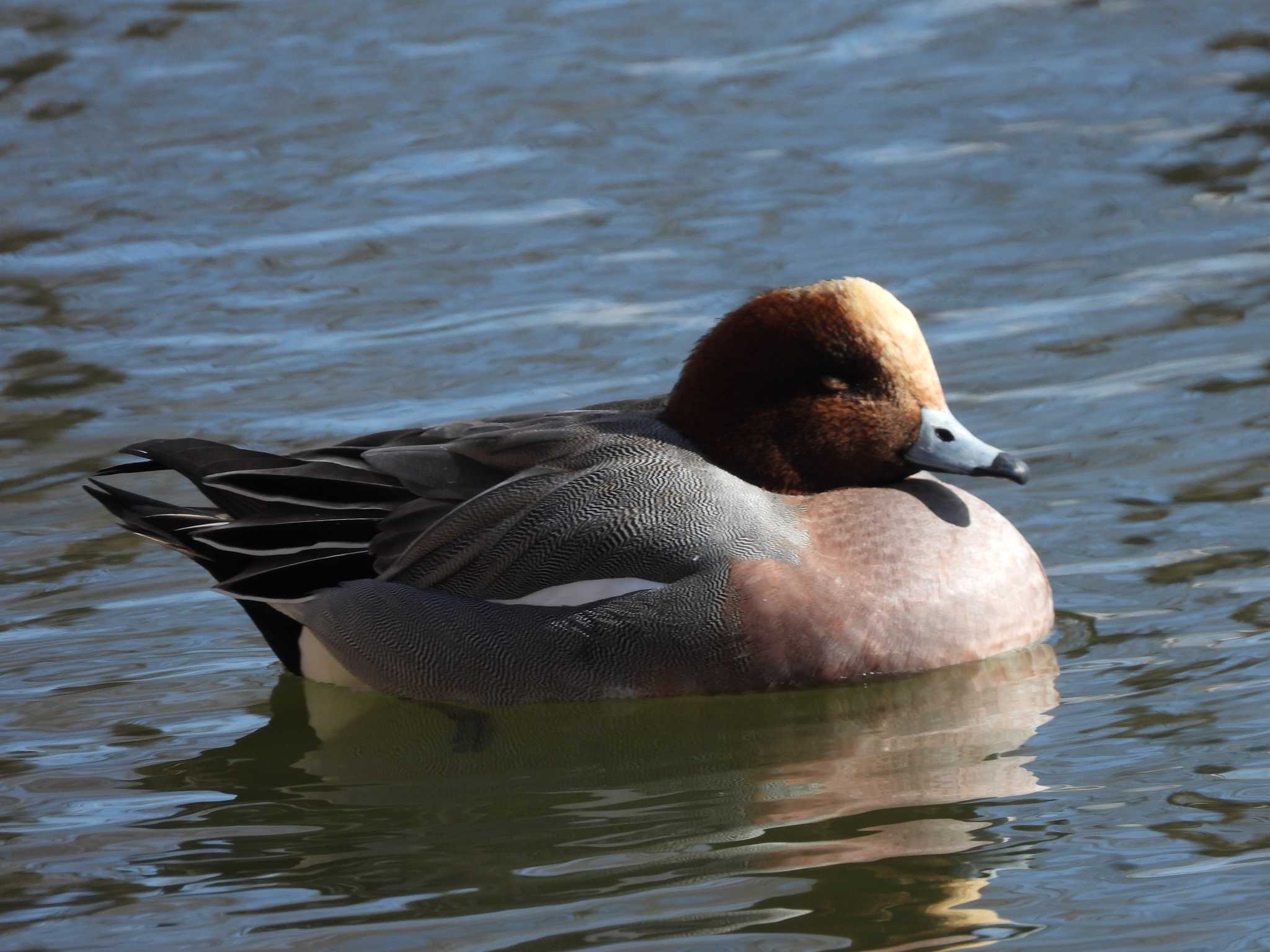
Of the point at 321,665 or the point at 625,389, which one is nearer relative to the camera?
the point at 321,665

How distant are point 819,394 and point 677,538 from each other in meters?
0.61

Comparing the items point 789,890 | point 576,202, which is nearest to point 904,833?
point 789,890

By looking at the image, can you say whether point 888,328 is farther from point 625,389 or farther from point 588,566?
point 625,389

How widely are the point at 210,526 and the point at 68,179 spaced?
532 cm

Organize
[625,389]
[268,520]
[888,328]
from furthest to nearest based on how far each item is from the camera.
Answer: [625,389]
[268,520]
[888,328]

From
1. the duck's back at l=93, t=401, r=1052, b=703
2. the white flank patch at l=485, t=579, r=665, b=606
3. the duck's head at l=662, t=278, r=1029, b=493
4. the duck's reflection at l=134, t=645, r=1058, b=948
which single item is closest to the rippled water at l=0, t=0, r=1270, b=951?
the duck's reflection at l=134, t=645, r=1058, b=948

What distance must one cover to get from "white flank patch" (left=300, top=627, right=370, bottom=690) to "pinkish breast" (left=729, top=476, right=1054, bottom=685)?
1.22m

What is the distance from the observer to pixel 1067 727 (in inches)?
202

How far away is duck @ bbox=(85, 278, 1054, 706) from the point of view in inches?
213

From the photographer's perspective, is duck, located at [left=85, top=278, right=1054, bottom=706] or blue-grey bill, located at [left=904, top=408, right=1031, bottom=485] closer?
duck, located at [left=85, top=278, right=1054, bottom=706]

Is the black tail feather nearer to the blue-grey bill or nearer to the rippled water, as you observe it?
the rippled water

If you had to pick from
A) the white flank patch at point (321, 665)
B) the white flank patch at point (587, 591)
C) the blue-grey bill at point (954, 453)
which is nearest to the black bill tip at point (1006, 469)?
the blue-grey bill at point (954, 453)

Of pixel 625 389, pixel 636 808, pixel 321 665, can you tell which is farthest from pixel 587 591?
pixel 625 389

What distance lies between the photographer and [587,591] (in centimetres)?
545
